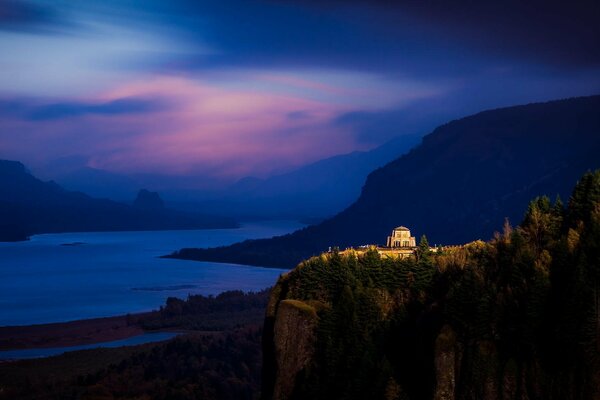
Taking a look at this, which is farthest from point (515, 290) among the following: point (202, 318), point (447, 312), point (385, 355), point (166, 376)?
point (202, 318)

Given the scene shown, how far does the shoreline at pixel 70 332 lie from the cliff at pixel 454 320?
325ft

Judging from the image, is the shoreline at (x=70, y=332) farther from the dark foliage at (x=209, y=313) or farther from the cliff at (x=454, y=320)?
the cliff at (x=454, y=320)

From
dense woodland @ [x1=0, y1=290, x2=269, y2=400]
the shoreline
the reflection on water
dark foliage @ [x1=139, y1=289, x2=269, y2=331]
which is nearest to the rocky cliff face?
dense woodland @ [x1=0, y1=290, x2=269, y2=400]

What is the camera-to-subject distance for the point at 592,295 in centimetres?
4819

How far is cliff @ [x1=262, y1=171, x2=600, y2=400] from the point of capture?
48.0 metres

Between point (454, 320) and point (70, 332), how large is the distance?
127 metres

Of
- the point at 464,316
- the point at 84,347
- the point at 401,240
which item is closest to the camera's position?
the point at 464,316

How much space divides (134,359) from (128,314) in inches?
2055

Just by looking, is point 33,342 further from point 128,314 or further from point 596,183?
point 596,183

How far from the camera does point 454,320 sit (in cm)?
5078

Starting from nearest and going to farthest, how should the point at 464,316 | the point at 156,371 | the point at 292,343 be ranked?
the point at 464,316 → the point at 292,343 → the point at 156,371

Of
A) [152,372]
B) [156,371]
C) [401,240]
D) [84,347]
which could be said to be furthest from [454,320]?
[84,347]

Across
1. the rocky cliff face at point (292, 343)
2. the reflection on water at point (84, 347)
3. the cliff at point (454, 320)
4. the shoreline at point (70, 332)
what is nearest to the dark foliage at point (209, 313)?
the shoreline at point (70, 332)

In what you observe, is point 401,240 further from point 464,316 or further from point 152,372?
point 152,372
